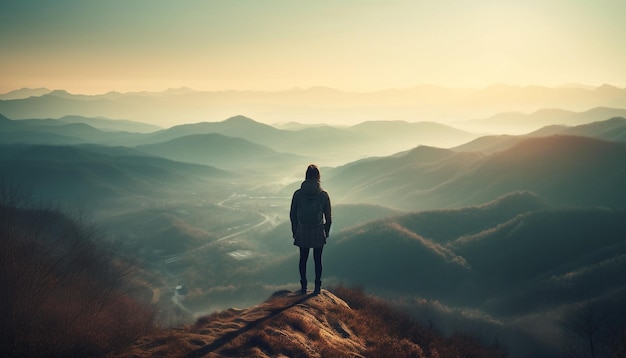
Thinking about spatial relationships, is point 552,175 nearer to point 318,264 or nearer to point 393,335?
point 393,335

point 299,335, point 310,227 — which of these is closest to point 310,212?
point 310,227

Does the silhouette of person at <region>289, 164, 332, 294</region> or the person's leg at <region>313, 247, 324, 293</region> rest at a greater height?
the silhouette of person at <region>289, 164, 332, 294</region>

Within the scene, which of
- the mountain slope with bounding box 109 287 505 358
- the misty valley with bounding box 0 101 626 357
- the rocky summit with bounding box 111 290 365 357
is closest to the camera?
the rocky summit with bounding box 111 290 365 357

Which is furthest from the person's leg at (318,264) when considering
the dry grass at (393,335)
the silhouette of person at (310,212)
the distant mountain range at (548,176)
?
the distant mountain range at (548,176)

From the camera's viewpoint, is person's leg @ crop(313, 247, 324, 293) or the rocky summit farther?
person's leg @ crop(313, 247, 324, 293)

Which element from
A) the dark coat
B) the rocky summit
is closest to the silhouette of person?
the dark coat

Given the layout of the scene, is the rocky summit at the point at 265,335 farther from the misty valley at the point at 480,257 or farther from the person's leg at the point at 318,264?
the misty valley at the point at 480,257

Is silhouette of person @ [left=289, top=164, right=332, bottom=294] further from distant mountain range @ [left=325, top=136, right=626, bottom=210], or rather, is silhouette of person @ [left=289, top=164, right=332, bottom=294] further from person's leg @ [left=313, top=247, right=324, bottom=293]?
distant mountain range @ [left=325, top=136, right=626, bottom=210]

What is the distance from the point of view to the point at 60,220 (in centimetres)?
9512

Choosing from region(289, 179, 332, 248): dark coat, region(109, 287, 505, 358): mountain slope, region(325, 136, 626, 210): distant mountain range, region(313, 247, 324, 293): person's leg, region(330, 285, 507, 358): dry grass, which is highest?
region(289, 179, 332, 248): dark coat

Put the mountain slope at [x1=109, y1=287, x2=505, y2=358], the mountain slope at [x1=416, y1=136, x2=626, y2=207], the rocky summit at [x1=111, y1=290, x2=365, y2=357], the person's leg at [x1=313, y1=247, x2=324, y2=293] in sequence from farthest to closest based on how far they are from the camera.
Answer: the mountain slope at [x1=416, y1=136, x2=626, y2=207], the person's leg at [x1=313, y1=247, x2=324, y2=293], the mountain slope at [x1=109, y1=287, x2=505, y2=358], the rocky summit at [x1=111, y1=290, x2=365, y2=357]

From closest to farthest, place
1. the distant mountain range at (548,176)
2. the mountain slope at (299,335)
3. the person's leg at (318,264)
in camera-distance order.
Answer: the mountain slope at (299,335), the person's leg at (318,264), the distant mountain range at (548,176)

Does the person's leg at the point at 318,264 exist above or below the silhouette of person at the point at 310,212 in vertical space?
below

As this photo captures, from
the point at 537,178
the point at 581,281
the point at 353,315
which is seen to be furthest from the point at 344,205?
the point at 353,315
